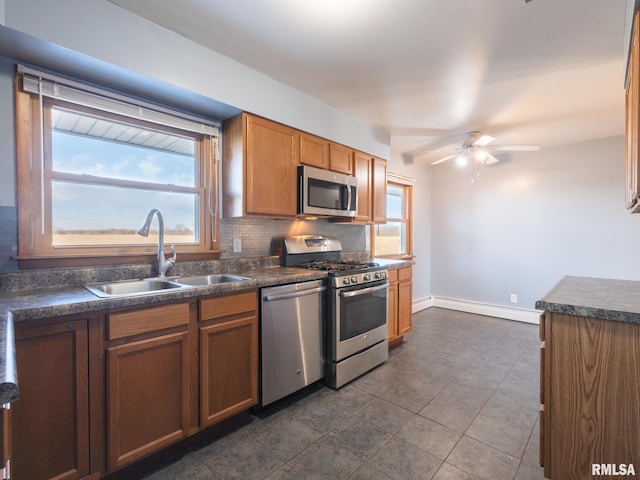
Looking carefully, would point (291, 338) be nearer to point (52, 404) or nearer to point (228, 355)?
point (228, 355)

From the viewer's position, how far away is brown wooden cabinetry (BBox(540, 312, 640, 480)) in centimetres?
130

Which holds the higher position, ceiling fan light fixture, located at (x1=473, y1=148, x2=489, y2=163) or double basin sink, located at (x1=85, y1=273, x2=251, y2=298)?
ceiling fan light fixture, located at (x1=473, y1=148, x2=489, y2=163)

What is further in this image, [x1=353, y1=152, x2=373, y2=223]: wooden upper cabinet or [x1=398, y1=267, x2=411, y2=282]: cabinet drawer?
[x1=398, y1=267, x2=411, y2=282]: cabinet drawer

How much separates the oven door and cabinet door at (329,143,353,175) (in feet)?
3.77

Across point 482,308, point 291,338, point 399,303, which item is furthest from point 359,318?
point 482,308

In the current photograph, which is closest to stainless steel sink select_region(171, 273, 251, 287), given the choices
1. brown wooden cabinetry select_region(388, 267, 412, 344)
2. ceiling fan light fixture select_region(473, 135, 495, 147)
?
brown wooden cabinetry select_region(388, 267, 412, 344)

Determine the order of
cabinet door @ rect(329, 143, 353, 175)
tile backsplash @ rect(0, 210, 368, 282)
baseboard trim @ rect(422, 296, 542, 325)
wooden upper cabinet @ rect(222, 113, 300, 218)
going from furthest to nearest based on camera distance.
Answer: baseboard trim @ rect(422, 296, 542, 325) → cabinet door @ rect(329, 143, 353, 175) → wooden upper cabinet @ rect(222, 113, 300, 218) → tile backsplash @ rect(0, 210, 368, 282)

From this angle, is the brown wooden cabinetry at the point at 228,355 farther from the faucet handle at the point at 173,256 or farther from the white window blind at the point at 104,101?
the white window blind at the point at 104,101

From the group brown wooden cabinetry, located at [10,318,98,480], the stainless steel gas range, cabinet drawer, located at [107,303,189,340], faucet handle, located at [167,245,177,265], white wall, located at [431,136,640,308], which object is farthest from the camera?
white wall, located at [431,136,640,308]

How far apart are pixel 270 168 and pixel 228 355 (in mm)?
1390

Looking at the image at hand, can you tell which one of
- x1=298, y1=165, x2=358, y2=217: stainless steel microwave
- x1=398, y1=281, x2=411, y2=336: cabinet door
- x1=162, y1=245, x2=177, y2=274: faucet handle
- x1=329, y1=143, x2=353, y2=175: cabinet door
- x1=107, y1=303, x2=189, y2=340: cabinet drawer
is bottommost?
x1=398, y1=281, x2=411, y2=336: cabinet door

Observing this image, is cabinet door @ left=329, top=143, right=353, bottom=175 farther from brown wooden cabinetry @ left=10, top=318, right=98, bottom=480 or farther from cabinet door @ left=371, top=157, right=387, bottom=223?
brown wooden cabinetry @ left=10, top=318, right=98, bottom=480

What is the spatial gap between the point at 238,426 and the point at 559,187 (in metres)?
4.59

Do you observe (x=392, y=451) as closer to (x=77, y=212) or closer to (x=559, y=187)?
(x=77, y=212)
